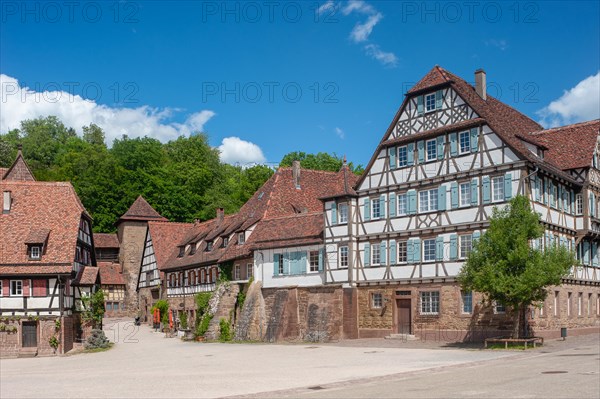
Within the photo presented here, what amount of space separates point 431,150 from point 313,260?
10168 millimetres

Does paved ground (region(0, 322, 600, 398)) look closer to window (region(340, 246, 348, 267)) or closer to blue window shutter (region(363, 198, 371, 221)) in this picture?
window (region(340, 246, 348, 267))

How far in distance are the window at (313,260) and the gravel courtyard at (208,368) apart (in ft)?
17.5

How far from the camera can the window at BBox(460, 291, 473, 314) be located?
121 feet

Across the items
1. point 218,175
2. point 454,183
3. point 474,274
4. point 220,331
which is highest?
point 218,175

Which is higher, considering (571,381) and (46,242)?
(46,242)

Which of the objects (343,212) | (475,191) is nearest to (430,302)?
(475,191)

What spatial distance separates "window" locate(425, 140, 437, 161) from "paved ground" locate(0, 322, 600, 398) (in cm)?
970

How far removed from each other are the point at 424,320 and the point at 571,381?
1963 centimetres

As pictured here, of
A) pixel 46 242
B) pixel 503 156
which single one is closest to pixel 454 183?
pixel 503 156

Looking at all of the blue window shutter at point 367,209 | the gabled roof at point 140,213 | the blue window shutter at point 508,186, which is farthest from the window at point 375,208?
the gabled roof at point 140,213

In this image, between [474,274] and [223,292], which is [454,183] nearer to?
[474,274]

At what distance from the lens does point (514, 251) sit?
31.7m

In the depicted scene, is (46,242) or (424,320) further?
(46,242)

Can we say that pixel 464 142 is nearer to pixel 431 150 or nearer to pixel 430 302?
pixel 431 150
